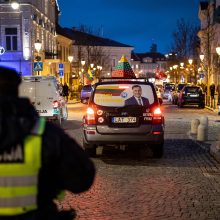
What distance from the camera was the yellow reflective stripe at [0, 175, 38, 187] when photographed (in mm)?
2732

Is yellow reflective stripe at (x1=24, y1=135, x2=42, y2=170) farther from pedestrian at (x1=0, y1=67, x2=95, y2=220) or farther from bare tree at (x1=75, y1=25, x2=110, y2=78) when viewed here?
bare tree at (x1=75, y1=25, x2=110, y2=78)

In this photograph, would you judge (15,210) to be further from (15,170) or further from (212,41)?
(212,41)

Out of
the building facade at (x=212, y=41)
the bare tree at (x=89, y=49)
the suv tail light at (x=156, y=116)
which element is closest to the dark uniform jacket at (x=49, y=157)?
the suv tail light at (x=156, y=116)

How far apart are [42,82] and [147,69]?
16383cm

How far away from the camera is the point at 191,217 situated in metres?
6.87

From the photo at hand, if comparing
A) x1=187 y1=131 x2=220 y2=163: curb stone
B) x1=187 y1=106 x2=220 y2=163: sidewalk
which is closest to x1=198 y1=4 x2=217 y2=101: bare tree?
x1=187 y1=106 x2=220 y2=163: sidewalk

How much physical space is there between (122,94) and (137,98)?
0.36m

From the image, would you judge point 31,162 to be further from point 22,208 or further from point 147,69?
point 147,69

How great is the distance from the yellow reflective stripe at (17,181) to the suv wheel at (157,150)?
9.27m

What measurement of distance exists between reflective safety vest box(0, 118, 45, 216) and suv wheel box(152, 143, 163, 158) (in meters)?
9.27

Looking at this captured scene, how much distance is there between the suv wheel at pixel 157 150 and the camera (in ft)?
39.2

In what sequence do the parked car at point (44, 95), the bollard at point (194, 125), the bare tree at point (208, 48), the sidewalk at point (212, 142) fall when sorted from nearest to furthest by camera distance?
the sidewalk at point (212, 142)
the bollard at point (194, 125)
the parked car at point (44, 95)
the bare tree at point (208, 48)

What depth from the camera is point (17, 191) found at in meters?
2.73

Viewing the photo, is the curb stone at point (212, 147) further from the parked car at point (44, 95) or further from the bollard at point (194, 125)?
the parked car at point (44, 95)
